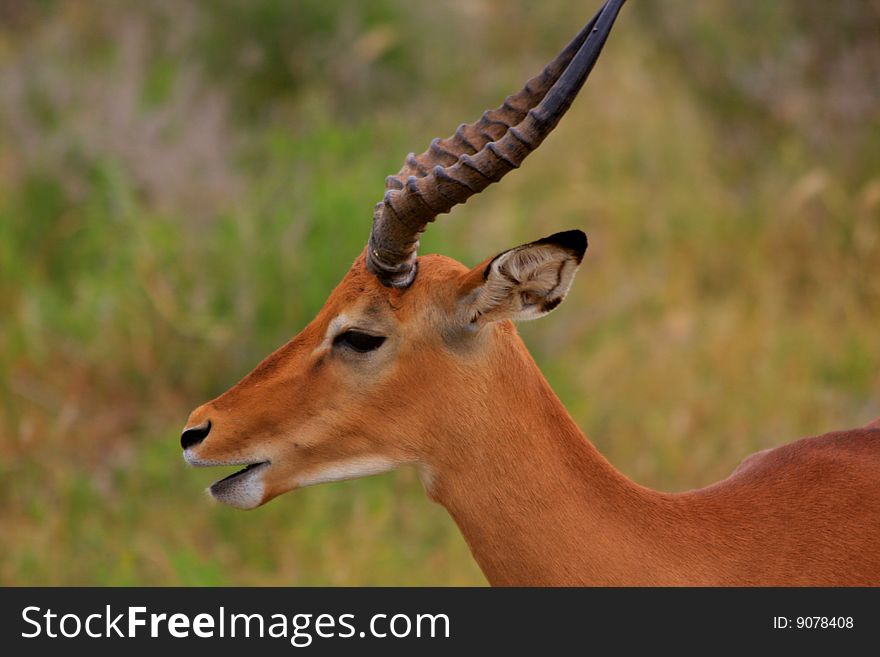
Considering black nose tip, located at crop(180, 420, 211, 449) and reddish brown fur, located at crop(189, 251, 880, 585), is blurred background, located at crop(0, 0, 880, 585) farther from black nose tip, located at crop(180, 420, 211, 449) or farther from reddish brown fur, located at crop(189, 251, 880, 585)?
reddish brown fur, located at crop(189, 251, 880, 585)

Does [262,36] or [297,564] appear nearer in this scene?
[297,564]

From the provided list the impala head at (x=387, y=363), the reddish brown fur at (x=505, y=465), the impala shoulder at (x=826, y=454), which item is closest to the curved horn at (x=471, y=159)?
the impala head at (x=387, y=363)

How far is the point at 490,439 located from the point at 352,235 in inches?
162

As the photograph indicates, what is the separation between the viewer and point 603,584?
11.9 ft

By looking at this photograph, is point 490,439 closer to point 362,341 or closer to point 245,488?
point 362,341

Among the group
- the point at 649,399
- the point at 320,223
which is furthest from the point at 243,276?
the point at 649,399

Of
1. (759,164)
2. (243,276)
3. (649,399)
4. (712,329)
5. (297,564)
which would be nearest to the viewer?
(297,564)

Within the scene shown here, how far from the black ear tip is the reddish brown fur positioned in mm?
266

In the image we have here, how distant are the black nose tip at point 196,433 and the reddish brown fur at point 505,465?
0.09 ft

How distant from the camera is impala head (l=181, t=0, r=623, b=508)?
3.70m

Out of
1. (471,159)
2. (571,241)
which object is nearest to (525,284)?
(571,241)

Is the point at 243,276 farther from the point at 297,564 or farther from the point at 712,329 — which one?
the point at 712,329

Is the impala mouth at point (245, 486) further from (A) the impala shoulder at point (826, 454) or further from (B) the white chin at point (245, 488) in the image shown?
(A) the impala shoulder at point (826, 454)
